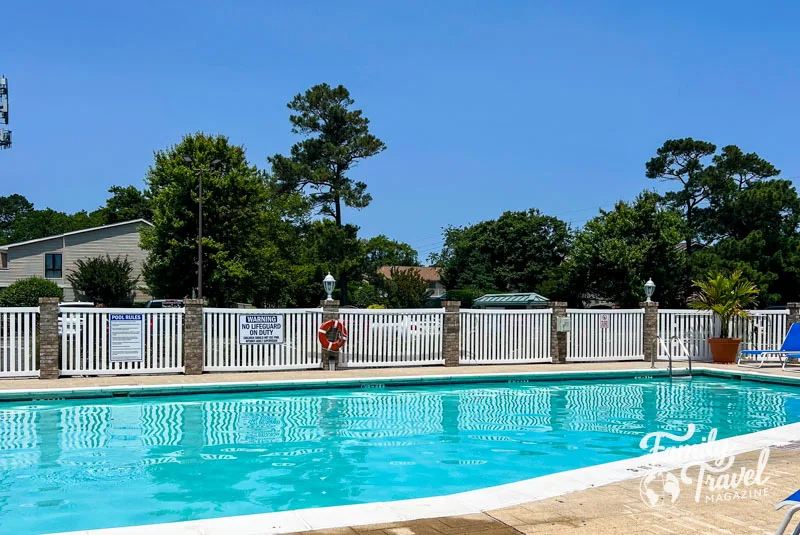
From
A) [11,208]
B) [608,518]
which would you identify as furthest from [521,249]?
[11,208]

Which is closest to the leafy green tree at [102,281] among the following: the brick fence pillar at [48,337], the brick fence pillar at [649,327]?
the brick fence pillar at [48,337]

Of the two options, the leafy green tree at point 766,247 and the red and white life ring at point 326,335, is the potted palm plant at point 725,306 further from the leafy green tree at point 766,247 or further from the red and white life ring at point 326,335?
the leafy green tree at point 766,247

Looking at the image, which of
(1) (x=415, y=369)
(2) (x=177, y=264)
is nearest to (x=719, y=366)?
(1) (x=415, y=369)

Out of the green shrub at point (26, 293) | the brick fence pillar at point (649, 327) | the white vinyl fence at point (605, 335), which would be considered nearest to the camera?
the white vinyl fence at point (605, 335)

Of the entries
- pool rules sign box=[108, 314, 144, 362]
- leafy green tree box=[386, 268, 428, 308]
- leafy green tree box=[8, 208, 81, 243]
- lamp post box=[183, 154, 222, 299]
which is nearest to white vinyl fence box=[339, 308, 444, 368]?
pool rules sign box=[108, 314, 144, 362]

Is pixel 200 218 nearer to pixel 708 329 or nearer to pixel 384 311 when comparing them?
pixel 384 311

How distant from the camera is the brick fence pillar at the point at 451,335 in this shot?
17656mm

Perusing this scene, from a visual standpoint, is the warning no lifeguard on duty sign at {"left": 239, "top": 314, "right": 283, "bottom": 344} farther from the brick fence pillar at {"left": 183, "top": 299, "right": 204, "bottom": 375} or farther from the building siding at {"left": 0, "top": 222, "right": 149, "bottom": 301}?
the building siding at {"left": 0, "top": 222, "right": 149, "bottom": 301}

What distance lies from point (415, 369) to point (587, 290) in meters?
27.4

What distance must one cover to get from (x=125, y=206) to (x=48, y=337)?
59.1 metres

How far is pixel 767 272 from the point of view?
41688mm

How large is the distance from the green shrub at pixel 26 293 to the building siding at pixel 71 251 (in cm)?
645

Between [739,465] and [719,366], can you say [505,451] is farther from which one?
[719,366]

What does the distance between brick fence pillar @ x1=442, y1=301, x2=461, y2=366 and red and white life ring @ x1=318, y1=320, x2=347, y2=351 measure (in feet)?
8.71
